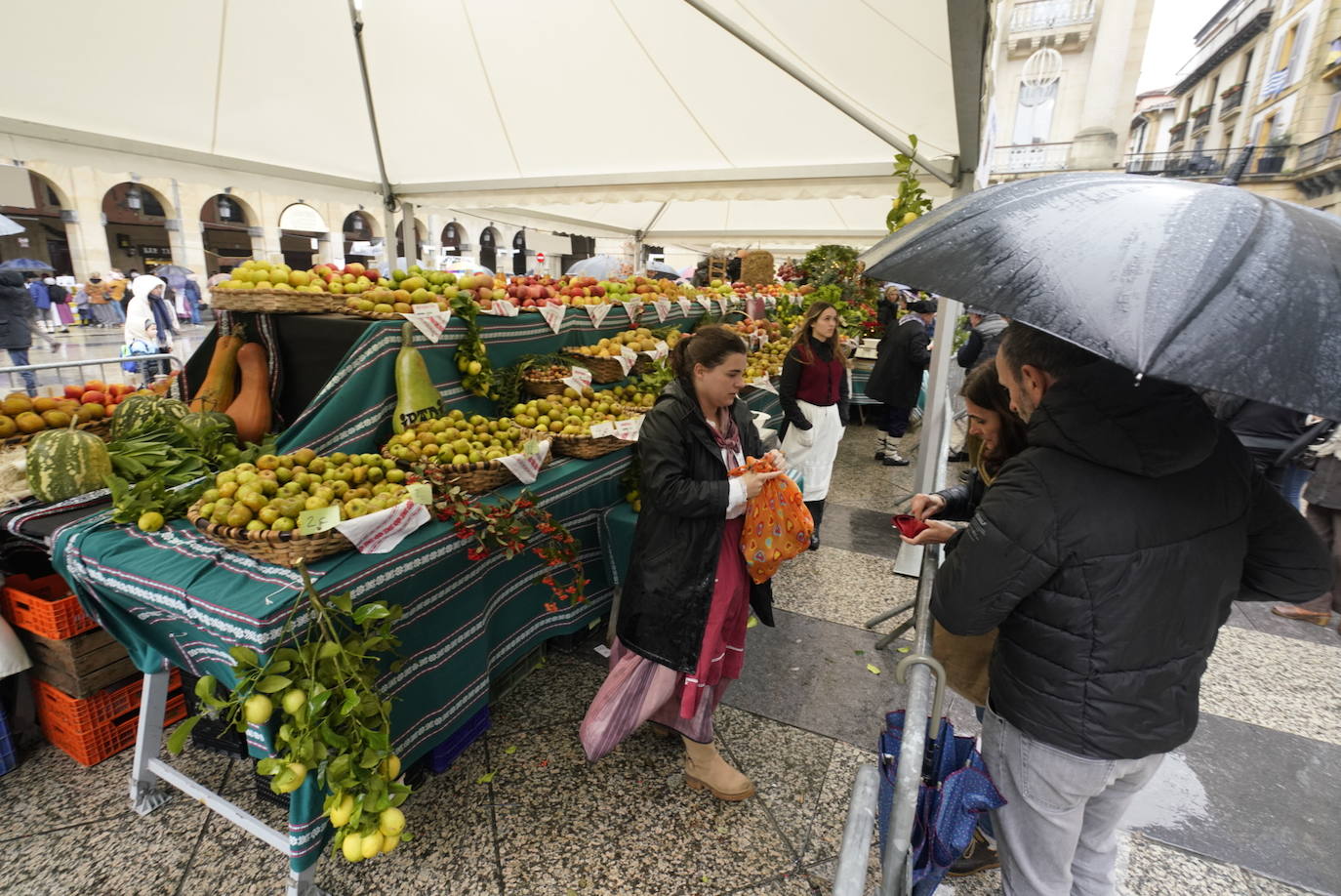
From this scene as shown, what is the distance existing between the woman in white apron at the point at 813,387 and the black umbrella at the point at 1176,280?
3.44 metres

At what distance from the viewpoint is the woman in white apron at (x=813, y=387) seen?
4770 mm

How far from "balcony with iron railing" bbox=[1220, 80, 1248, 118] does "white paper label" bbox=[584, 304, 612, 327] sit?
163 ft

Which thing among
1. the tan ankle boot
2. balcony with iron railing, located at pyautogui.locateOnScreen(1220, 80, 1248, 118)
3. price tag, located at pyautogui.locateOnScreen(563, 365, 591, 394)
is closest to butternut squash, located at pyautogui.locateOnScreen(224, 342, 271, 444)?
price tag, located at pyautogui.locateOnScreen(563, 365, 591, 394)

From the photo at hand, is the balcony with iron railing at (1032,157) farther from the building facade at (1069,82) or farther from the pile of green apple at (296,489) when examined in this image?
the pile of green apple at (296,489)

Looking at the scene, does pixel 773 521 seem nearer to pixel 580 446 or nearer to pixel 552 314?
pixel 580 446

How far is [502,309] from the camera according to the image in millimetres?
3521

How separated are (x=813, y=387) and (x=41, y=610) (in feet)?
14.6

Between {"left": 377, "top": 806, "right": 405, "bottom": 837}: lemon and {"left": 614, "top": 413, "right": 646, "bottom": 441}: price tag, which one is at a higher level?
{"left": 614, "top": 413, "right": 646, "bottom": 441}: price tag

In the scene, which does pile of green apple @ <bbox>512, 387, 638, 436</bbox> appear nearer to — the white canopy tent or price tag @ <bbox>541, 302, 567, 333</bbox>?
→ price tag @ <bbox>541, 302, 567, 333</bbox>

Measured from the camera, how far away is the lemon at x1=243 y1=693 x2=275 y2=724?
1667mm

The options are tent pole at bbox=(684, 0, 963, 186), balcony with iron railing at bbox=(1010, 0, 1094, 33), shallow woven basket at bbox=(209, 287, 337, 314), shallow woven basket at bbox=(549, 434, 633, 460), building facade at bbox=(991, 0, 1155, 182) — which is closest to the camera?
shallow woven basket at bbox=(209, 287, 337, 314)

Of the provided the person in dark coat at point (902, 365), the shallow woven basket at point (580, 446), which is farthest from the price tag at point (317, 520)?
the person in dark coat at point (902, 365)

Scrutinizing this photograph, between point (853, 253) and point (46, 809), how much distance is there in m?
8.74

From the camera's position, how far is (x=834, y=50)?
4.32m
